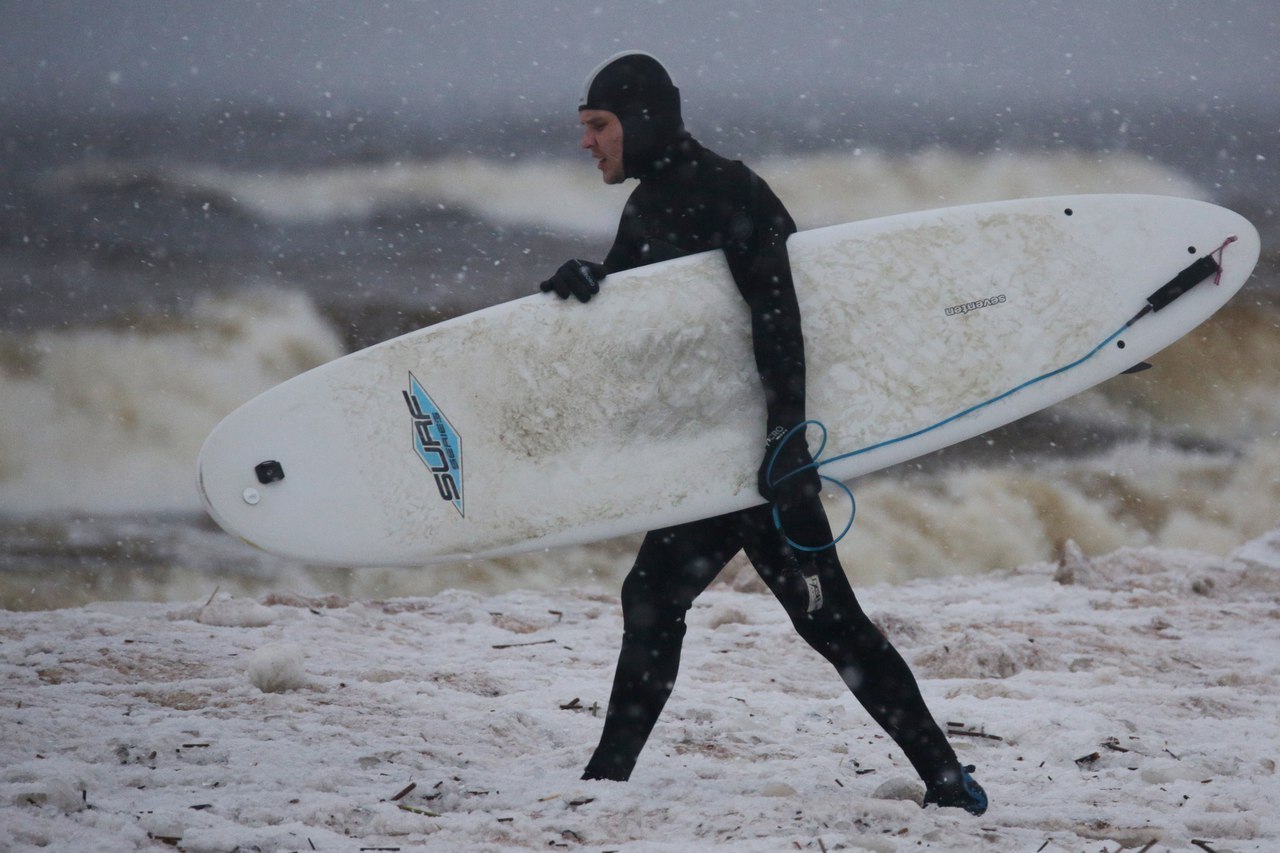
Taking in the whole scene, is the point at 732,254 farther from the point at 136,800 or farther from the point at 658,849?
the point at 136,800

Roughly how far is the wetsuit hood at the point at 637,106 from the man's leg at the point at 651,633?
845 mm

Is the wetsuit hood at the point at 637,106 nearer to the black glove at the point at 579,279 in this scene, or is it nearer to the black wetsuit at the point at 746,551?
the black wetsuit at the point at 746,551

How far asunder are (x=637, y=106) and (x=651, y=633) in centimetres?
119

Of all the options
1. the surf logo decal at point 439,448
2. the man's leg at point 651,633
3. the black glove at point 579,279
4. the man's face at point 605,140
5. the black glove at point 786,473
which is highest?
the man's face at point 605,140

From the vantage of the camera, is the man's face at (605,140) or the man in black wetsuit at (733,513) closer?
the man in black wetsuit at (733,513)

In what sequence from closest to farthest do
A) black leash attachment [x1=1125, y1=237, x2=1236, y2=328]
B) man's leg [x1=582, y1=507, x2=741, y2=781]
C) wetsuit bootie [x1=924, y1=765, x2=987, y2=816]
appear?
wetsuit bootie [x1=924, y1=765, x2=987, y2=816], man's leg [x1=582, y1=507, x2=741, y2=781], black leash attachment [x1=1125, y1=237, x2=1236, y2=328]

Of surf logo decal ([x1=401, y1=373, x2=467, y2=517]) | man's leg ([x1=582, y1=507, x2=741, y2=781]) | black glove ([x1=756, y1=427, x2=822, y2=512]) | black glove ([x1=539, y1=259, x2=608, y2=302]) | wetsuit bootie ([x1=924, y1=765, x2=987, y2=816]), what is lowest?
wetsuit bootie ([x1=924, y1=765, x2=987, y2=816])

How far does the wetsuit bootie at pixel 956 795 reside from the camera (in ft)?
7.55

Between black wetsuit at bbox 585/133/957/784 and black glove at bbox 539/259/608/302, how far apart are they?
0.21 m

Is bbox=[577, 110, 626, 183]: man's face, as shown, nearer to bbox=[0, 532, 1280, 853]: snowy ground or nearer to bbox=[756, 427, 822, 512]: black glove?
bbox=[756, 427, 822, 512]: black glove

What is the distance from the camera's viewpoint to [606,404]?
8.79 feet

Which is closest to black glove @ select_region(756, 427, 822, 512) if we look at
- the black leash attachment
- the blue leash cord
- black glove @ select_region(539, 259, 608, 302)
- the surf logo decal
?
the blue leash cord

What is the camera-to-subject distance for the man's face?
97.0 inches

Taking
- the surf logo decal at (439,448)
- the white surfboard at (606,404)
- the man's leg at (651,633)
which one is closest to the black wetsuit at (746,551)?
the man's leg at (651,633)
